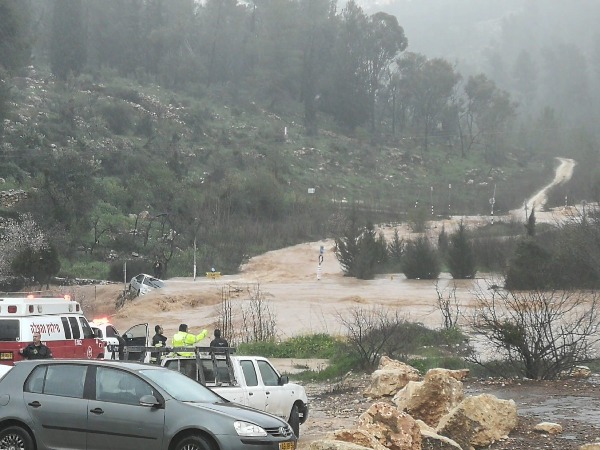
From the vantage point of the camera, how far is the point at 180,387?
35.8 ft

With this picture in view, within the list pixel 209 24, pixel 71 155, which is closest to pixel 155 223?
pixel 71 155

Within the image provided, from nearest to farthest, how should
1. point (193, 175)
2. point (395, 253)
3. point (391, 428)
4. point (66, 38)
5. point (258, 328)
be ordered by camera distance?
point (391, 428) < point (258, 328) < point (395, 253) < point (193, 175) < point (66, 38)

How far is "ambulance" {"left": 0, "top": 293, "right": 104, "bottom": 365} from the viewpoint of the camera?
61.9 ft

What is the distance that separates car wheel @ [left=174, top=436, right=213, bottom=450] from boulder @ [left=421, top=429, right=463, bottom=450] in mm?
3598

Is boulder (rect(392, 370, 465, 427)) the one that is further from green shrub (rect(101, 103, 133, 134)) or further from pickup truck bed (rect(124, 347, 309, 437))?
green shrub (rect(101, 103, 133, 134))

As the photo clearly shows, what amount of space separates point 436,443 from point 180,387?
372cm

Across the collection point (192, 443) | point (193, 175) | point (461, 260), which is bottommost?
point (192, 443)

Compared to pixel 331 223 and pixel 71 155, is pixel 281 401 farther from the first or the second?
pixel 331 223

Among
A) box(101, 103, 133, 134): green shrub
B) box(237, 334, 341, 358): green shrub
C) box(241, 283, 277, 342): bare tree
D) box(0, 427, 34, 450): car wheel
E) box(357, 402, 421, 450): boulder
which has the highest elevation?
box(101, 103, 133, 134): green shrub

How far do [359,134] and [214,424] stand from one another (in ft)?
320

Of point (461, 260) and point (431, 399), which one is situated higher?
point (461, 260)

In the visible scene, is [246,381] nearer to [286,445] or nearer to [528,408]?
[286,445]

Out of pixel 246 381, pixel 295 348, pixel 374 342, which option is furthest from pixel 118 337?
pixel 246 381

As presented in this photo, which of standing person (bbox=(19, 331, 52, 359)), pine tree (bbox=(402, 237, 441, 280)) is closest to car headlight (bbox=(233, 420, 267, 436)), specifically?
standing person (bbox=(19, 331, 52, 359))
